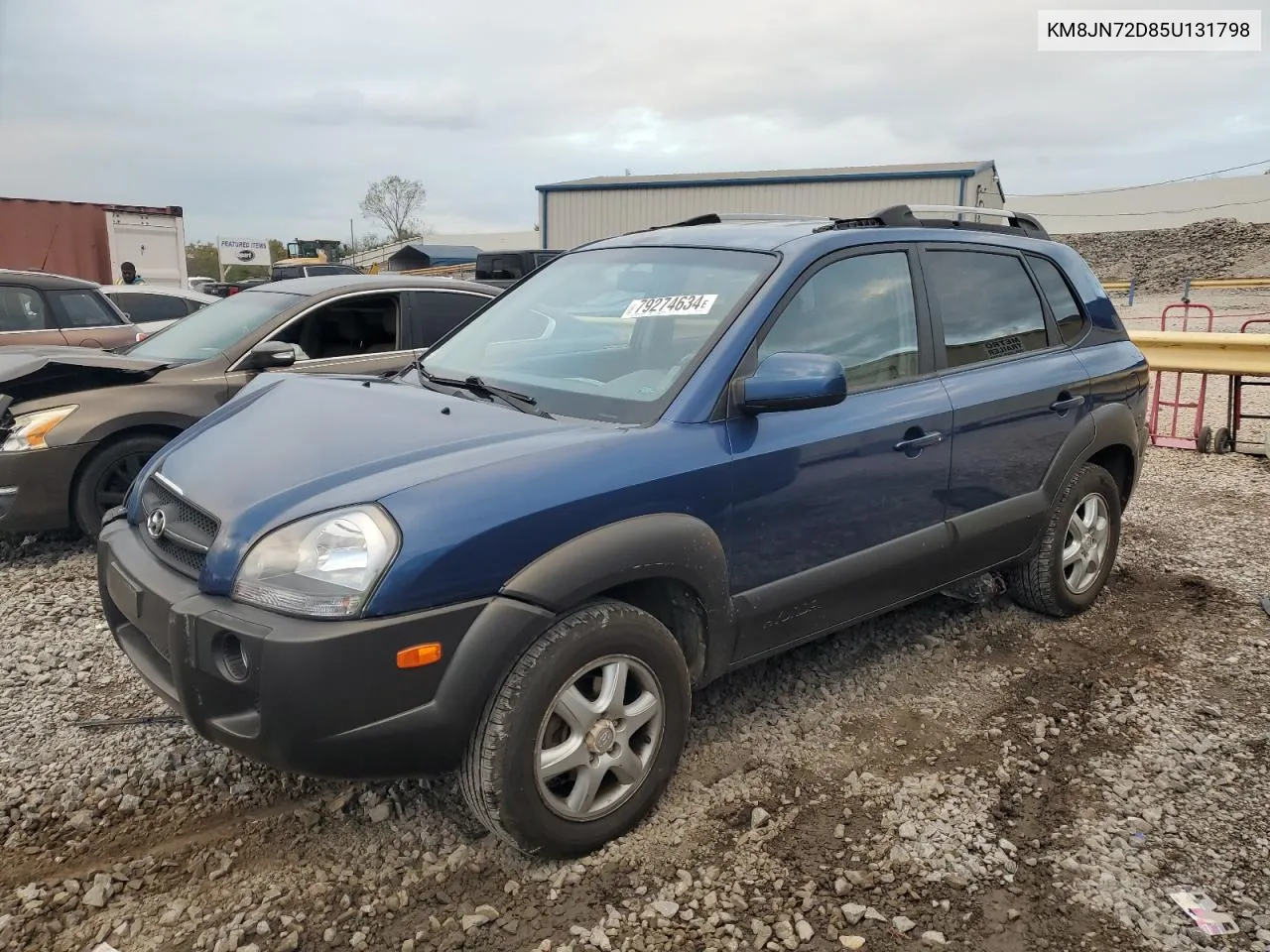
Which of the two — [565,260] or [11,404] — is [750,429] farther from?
[11,404]

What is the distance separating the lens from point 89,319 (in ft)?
27.9

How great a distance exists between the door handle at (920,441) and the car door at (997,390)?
120 mm

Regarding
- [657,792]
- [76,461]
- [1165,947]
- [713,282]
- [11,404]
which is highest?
[713,282]

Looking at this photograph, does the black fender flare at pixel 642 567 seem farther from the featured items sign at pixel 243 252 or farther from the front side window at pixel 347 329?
the featured items sign at pixel 243 252

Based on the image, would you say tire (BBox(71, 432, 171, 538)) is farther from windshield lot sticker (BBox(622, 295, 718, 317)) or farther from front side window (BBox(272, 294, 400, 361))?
windshield lot sticker (BBox(622, 295, 718, 317))

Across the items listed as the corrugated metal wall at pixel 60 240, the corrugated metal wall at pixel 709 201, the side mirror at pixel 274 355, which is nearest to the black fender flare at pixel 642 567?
the side mirror at pixel 274 355

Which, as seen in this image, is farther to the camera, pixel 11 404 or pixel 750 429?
pixel 11 404

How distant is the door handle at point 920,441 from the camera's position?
10.9 ft

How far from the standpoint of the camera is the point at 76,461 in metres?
4.89

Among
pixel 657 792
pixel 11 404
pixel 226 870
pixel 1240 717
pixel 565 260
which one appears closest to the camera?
pixel 226 870

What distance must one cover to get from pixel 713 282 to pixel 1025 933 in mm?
2157

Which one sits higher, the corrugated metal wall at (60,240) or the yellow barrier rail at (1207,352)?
the corrugated metal wall at (60,240)

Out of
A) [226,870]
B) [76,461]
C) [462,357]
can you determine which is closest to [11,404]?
[76,461]

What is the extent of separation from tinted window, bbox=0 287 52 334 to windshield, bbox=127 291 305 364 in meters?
2.86
